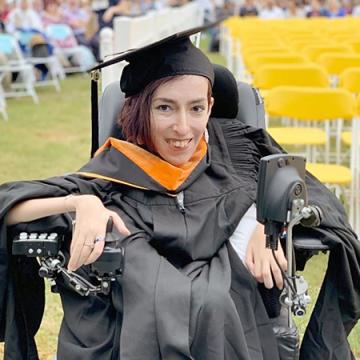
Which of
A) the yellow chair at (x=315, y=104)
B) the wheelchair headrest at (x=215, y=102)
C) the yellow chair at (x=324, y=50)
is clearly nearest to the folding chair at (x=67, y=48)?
the yellow chair at (x=324, y=50)

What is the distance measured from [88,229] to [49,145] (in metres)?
6.18

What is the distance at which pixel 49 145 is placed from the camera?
27.2 feet

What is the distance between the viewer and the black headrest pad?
10.3 feet

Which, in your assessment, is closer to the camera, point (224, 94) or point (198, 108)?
point (198, 108)

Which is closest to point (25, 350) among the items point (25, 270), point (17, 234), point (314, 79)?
point (25, 270)

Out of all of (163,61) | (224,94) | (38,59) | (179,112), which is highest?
(163,61)

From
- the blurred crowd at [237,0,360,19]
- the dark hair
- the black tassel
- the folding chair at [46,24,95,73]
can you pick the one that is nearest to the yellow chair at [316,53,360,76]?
the black tassel

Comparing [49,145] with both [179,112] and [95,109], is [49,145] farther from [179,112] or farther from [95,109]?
[179,112]

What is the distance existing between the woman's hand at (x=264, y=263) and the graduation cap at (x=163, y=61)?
0.58 meters

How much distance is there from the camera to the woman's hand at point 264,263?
250 cm

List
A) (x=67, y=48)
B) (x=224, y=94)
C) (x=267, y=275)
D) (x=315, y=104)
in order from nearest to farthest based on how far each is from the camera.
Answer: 1. (x=267, y=275)
2. (x=224, y=94)
3. (x=315, y=104)
4. (x=67, y=48)

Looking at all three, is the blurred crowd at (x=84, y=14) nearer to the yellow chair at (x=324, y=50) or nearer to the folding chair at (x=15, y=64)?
the folding chair at (x=15, y=64)

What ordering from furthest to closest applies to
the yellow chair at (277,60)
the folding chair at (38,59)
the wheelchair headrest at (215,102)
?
the folding chair at (38,59), the yellow chair at (277,60), the wheelchair headrest at (215,102)

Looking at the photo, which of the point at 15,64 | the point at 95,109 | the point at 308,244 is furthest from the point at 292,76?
the point at 15,64
